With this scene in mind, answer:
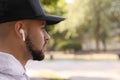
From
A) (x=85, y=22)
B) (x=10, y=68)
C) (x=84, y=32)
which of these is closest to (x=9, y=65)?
(x=10, y=68)

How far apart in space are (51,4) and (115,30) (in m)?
24.4

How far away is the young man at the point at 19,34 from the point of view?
4.78 feet

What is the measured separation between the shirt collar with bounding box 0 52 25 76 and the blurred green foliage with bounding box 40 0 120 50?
26300 mm

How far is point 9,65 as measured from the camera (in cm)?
146

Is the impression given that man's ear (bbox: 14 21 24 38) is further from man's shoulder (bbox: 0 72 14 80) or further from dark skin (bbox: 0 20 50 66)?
man's shoulder (bbox: 0 72 14 80)

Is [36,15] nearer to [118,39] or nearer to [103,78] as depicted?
[103,78]

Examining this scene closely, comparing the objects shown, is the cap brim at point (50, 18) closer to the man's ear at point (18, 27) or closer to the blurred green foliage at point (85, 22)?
the man's ear at point (18, 27)

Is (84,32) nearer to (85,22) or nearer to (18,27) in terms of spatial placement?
(85,22)

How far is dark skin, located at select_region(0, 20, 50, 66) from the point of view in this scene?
1488mm

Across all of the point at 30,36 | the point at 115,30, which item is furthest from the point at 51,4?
the point at 115,30

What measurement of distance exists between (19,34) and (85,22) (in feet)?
102

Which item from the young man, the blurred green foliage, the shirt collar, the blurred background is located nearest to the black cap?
the young man

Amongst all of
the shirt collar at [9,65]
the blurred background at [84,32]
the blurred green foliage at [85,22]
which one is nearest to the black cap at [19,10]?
the shirt collar at [9,65]

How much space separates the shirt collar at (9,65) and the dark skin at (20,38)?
2 centimetres
